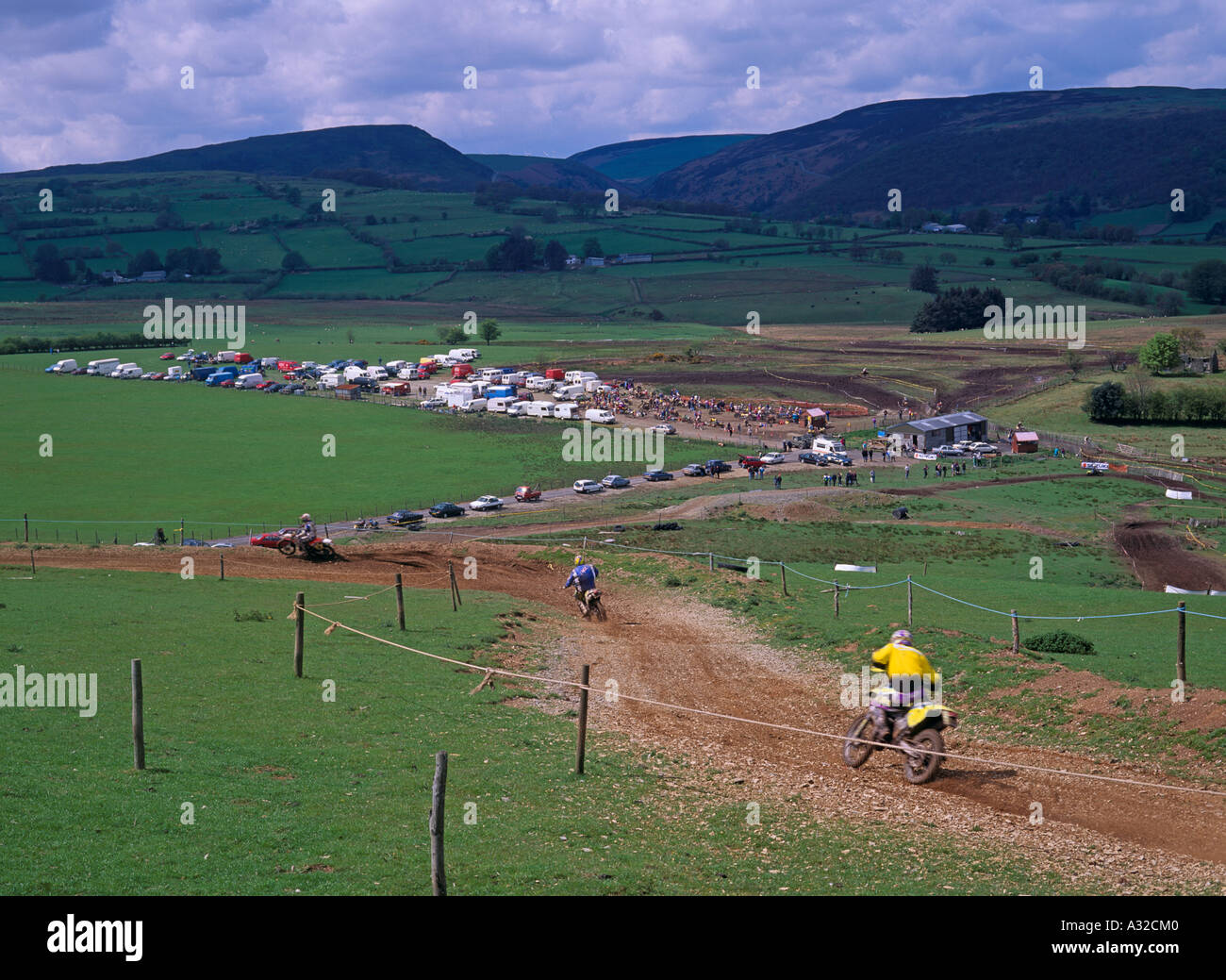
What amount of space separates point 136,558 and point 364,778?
90.1 feet

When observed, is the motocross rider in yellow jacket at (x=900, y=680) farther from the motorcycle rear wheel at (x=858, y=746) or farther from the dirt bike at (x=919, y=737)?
the motorcycle rear wheel at (x=858, y=746)

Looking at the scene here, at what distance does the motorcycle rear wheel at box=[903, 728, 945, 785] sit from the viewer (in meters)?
18.0

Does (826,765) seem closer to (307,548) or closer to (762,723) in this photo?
(762,723)

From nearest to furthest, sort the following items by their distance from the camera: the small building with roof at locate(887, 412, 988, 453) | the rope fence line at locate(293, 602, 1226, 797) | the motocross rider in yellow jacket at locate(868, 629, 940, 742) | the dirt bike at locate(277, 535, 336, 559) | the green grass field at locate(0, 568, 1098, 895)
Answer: the green grass field at locate(0, 568, 1098, 895)
the rope fence line at locate(293, 602, 1226, 797)
the motocross rider in yellow jacket at locate(868, 629, 940, 742)
the dirt bike at locate(277, 535, 336, 559)
the small building with roof at locate(887, 412, 988, 453)

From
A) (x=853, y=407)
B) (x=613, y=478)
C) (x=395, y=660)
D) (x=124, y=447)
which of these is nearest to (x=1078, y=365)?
(x=853, y=407)

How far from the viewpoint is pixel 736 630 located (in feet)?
103

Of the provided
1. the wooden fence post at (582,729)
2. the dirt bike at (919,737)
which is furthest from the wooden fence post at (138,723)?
the dirt bike at (919,737)

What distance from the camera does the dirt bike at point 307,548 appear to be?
41.2 m

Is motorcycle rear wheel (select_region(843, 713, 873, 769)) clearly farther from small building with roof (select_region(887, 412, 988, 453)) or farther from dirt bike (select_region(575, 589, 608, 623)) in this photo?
small building with roof (select_region(887, 412, 988, 453))

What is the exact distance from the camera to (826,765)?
19.1 meters

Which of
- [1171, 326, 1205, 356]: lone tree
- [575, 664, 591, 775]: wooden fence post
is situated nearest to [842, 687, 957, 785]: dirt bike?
[575, 664, 591, 775]: wooden fence post

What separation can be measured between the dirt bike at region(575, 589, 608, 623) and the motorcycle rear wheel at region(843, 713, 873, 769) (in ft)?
45.4

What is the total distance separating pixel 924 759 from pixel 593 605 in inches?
612
